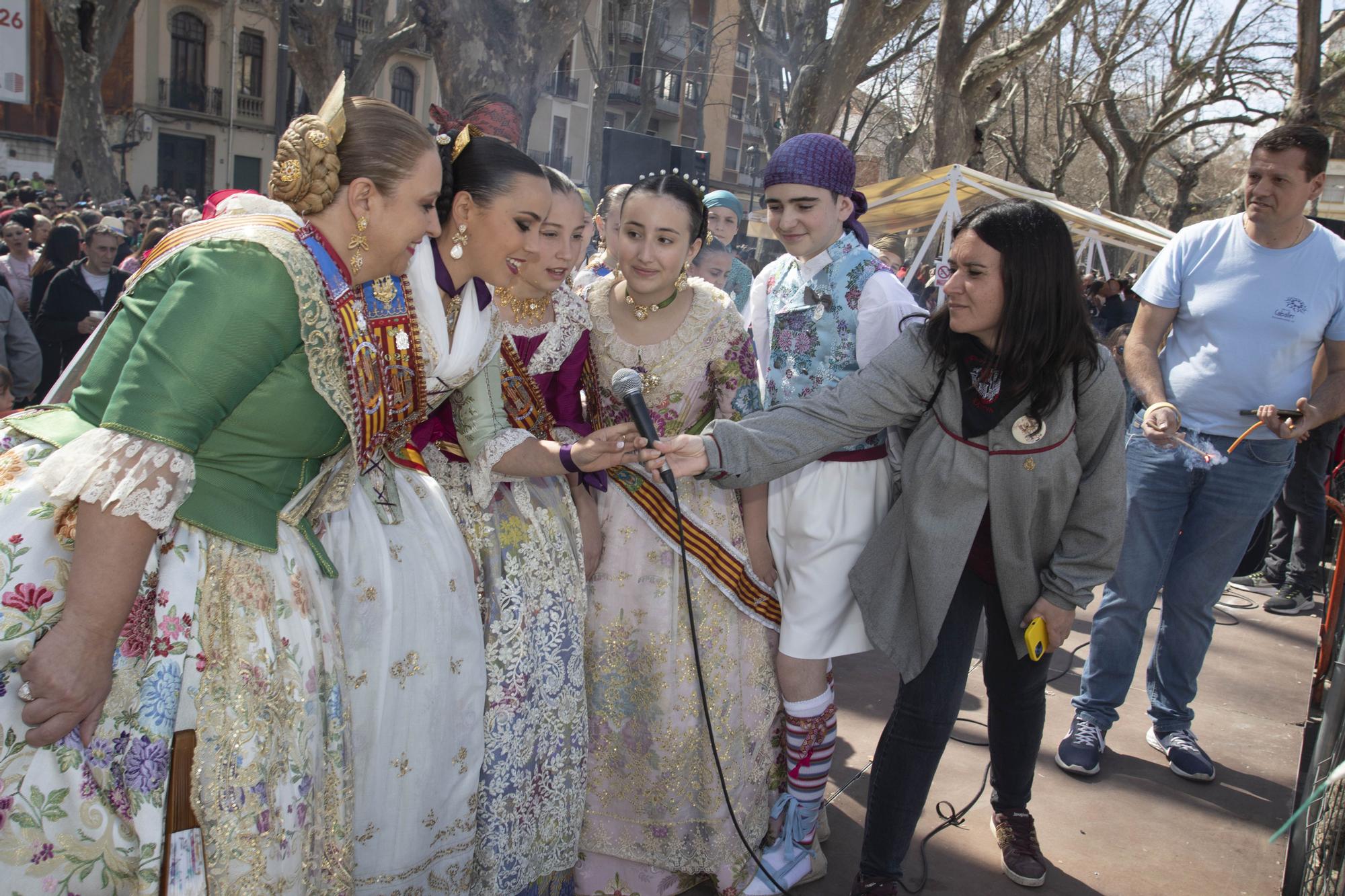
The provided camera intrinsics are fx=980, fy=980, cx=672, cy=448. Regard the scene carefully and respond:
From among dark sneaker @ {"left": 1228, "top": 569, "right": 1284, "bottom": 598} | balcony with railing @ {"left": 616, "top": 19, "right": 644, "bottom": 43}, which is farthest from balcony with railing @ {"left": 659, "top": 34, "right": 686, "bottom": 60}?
dark sneaker @ {"left": 1228, "top": 569, "right": 1284, "bottom": 598}

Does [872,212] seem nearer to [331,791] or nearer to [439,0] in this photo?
[439,0]

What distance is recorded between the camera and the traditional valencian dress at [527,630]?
2.32 m

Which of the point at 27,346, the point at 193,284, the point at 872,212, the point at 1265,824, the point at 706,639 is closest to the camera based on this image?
the point at 193,284

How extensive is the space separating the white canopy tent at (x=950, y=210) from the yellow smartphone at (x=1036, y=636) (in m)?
7.68

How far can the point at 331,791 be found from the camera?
188cm

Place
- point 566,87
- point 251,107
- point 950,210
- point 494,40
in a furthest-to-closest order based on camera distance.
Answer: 1. point 566,87
2. point 251,107
3. point 950,210
4. point 494,40

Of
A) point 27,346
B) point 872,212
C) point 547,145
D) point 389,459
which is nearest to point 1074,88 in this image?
point 872,212

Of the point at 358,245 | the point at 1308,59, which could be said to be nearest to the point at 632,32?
the point at 1308,59

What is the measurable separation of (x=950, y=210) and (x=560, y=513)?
31.6 ft

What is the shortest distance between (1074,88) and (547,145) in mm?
20560

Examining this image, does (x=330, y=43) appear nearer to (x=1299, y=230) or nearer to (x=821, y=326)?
(x=821, y=326)

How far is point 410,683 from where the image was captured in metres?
2.11

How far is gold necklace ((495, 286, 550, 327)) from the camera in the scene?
8.37ft

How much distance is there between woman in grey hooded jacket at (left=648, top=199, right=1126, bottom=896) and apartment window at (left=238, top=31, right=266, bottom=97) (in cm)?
3456
